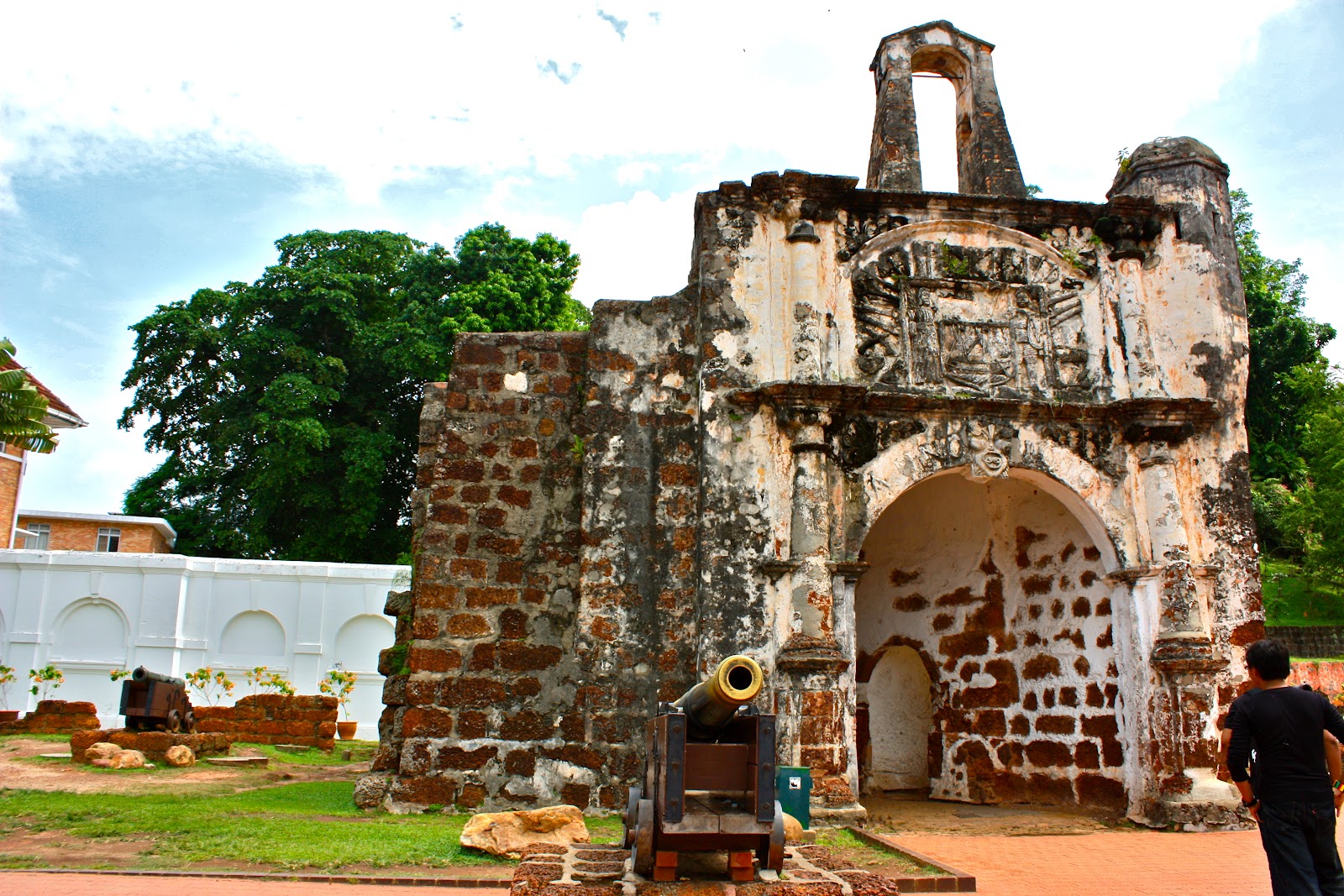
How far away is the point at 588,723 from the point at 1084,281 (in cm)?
591

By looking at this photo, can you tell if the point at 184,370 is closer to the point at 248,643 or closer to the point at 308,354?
the point at 308,354

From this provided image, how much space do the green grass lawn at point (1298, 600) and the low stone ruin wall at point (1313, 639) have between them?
2.02 metres

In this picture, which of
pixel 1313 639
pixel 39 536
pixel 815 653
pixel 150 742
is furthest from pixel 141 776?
pixel 1313 639

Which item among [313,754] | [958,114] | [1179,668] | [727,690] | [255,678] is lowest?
[313,754]

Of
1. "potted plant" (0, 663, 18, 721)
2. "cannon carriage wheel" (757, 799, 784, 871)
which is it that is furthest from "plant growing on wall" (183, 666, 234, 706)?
"cannon carriage wheel" (757, 799, 784, 871)

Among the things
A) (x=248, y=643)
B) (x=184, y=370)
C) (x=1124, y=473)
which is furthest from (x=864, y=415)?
(x=184, y=370)

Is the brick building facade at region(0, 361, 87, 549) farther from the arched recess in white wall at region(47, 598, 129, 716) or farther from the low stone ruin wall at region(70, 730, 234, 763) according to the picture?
the low stone ruin wall at region(70, 730, 234, 763)

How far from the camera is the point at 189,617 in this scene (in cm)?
2047

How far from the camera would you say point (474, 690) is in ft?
25.4

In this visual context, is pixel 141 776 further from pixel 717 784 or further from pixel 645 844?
pixel 717 784

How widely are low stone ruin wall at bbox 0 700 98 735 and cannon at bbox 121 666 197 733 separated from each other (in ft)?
9.16

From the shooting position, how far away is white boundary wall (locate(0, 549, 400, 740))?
2027cm

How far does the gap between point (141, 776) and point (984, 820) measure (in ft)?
27.7

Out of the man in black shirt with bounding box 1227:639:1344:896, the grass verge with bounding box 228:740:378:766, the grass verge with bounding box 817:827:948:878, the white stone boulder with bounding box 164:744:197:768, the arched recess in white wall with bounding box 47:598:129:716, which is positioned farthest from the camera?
the arched recess in white wall with bounding box 47:598:129:716
